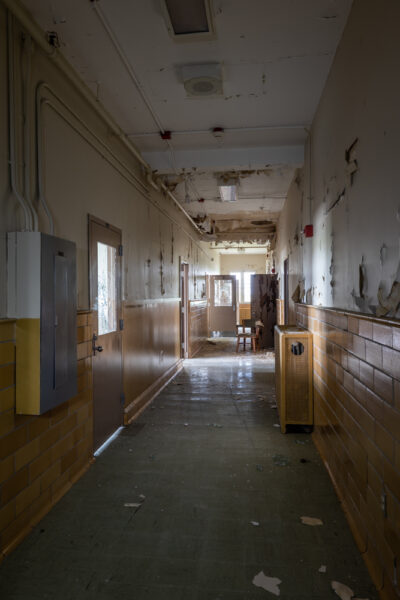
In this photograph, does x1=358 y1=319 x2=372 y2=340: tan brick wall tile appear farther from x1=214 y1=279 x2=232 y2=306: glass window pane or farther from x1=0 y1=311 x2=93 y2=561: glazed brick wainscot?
x1=214 y1=279 x2=232 y2=306: glass window pane

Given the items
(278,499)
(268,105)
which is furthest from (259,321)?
(278,499)

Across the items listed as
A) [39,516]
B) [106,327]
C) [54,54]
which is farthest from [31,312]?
[54,54]

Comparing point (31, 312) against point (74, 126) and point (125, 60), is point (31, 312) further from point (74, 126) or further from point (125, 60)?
point (125, 60)

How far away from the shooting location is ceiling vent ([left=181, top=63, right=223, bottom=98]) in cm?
289

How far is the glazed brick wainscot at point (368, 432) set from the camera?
1.53m

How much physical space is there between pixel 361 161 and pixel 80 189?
2086 millimetres

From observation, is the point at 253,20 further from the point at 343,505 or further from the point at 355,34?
the point at 343,505

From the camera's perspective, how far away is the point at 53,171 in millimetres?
2590

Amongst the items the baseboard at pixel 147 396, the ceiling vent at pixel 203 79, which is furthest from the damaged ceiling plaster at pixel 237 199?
the baseboard at pixel 147 396

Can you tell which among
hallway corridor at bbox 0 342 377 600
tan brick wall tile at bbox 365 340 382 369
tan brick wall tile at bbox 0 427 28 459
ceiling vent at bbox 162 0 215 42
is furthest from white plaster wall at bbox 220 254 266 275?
tan brick wall tile at bbox 0 427 28 459

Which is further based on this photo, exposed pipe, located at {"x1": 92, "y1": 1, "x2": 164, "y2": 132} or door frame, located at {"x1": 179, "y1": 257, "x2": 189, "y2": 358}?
door frame, located at {"x1": 179, "y1": 257, "x2": 189, "y2": 358}

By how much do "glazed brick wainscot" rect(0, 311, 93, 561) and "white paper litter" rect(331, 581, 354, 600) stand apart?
1671mm

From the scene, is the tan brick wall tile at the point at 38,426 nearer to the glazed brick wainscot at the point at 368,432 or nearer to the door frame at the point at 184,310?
the glazed brick wainscot at the point at 368,432

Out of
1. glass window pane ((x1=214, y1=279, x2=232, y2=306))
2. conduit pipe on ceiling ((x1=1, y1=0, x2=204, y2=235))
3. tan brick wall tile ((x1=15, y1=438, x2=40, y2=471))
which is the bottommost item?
tan brick wall tile ((x1=15, y1=438, x2=40, y2=471))
